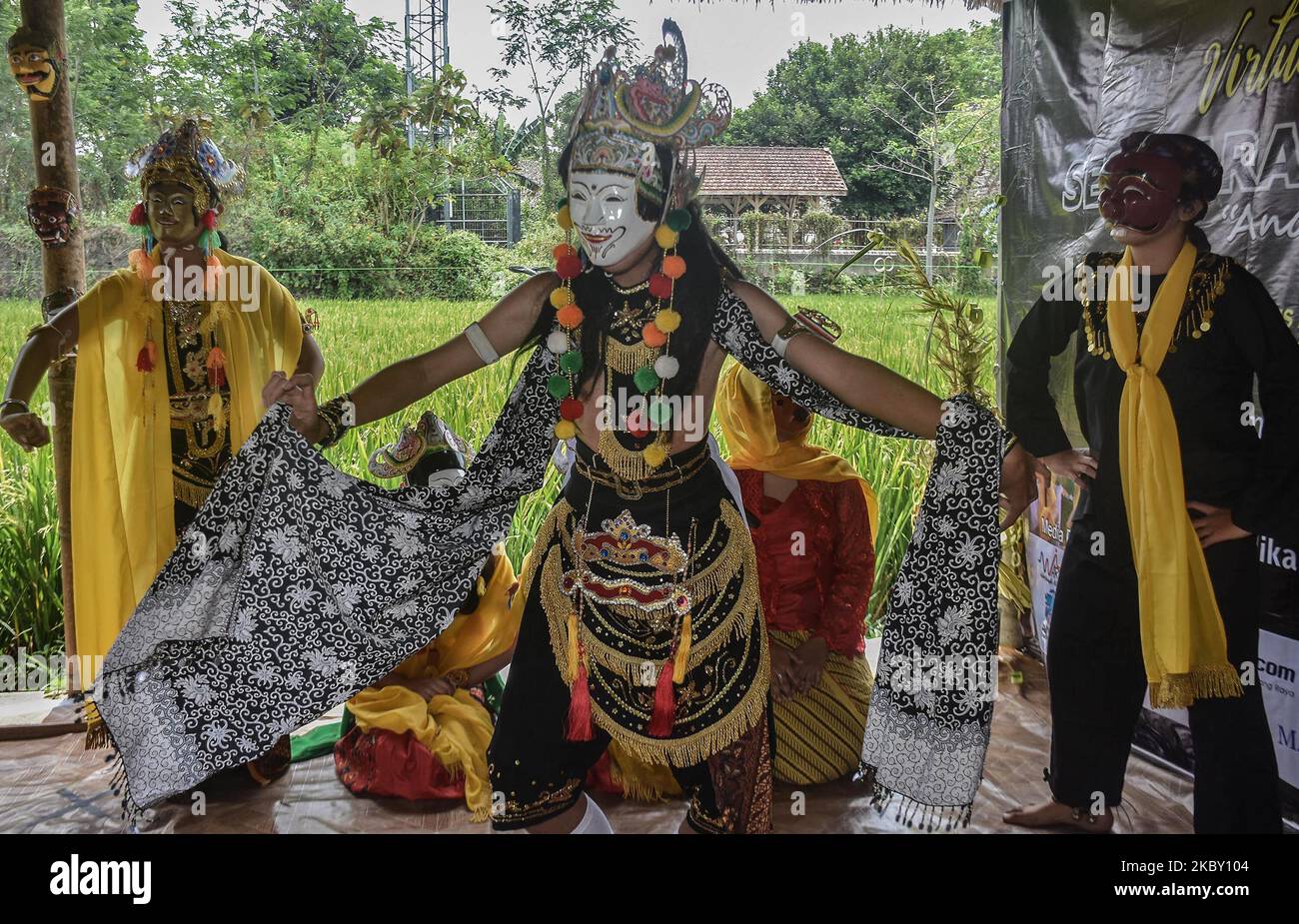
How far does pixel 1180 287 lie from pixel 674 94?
1.30 meters

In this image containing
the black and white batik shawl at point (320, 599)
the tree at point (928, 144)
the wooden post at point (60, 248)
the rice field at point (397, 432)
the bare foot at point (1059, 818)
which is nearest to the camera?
the black and white batik shawl at point (320, 599)

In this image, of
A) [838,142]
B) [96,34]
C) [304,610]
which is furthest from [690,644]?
[96,34]

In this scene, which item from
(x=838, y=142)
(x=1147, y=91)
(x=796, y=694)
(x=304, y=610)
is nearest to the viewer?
(x=304, y=610)

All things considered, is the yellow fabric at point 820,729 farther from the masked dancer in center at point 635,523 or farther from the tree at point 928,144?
the tree at point 928,144

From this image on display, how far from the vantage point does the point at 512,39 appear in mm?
3240

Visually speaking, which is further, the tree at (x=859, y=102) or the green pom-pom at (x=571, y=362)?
the tree at (x=859, y=102)

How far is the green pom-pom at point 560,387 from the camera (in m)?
2.51

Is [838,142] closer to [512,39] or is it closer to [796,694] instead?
[512,39]

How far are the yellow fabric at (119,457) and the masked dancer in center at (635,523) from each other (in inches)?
16.2

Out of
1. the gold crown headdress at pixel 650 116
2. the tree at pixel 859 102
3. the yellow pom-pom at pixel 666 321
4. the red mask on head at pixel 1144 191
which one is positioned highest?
the tree at pixel 859 102

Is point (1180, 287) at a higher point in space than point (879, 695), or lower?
higher

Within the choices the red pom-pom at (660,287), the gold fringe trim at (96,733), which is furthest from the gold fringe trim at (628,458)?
the gold fringe trim at (96,733)

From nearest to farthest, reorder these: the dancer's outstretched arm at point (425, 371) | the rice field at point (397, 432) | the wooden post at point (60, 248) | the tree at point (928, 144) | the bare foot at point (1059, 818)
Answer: the dancer's outstretched arm at point (425, 371) < the bare foot at point (1059, 818) < the wooden post at point (60, 248) < the tree at point (928, 144) < the rice field at point (397, 432)

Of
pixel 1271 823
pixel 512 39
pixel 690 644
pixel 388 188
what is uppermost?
pixel 512 39
